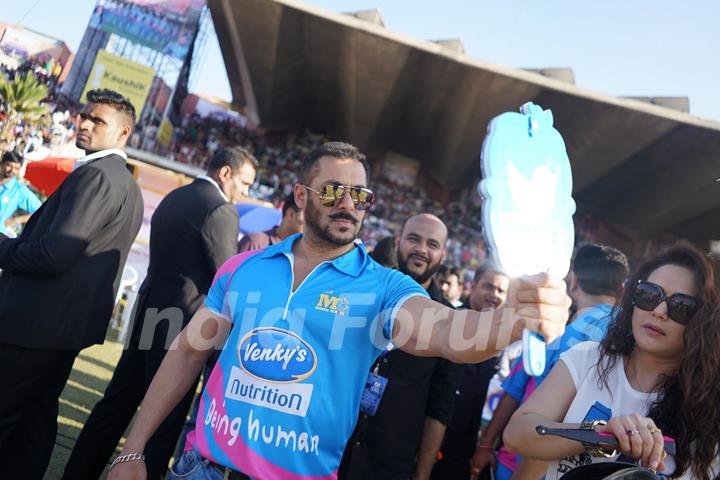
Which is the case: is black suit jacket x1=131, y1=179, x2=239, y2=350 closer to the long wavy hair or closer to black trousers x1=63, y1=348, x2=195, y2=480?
black trousers x1=63, y1=348, x2=195, y2=480

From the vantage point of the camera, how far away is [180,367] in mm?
2152

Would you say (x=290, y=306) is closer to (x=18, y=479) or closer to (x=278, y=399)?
(x=278, y=399)

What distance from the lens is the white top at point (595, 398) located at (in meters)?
1.89

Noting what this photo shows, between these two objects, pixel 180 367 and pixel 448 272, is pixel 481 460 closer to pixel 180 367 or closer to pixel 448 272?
pixel 180 367

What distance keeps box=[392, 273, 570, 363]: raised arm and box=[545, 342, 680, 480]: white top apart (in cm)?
56

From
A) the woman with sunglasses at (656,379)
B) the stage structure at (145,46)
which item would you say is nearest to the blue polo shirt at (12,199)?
the woman with sunglasses at (656,379)

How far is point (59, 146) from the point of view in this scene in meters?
8.69

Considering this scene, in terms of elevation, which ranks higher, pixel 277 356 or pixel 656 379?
pixel 656 379

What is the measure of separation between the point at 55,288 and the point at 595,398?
2.18 metres

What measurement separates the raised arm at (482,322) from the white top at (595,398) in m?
0.56

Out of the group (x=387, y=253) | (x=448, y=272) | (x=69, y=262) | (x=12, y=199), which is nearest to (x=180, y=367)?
(x=69, y=262)

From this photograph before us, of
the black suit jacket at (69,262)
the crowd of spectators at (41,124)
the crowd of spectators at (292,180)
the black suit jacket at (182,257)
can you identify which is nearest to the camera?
the black suit jacket at (69,262)

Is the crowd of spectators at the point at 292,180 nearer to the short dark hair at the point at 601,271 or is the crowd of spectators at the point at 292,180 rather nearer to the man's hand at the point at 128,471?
the short dark hair at the point at 601,271

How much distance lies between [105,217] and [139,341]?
2.98 ft
